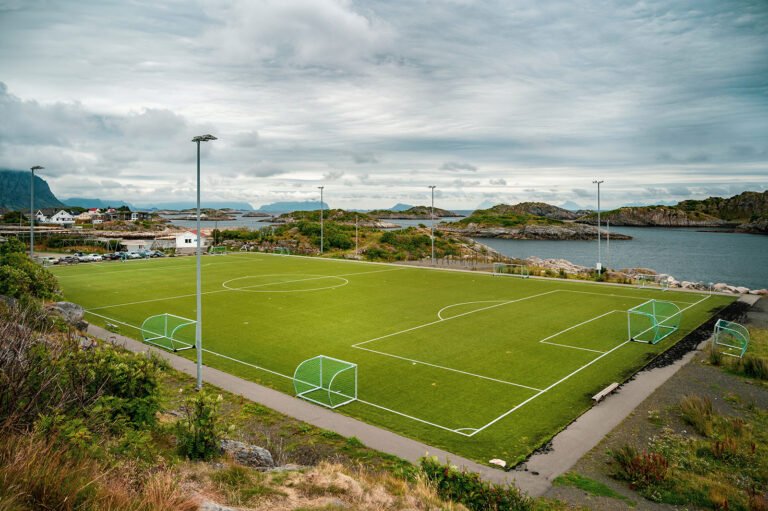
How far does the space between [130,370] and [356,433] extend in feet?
19.4

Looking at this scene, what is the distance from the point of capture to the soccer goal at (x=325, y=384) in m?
15.5

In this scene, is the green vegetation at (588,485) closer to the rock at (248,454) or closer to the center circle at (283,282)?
the rock at (248,454)

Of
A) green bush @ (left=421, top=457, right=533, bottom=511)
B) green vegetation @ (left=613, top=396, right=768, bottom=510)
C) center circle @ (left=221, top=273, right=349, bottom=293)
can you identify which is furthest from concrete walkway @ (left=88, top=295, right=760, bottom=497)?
center circle @ (left=221, top=273, right=349, bottom=293)

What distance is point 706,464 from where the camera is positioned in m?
11.4

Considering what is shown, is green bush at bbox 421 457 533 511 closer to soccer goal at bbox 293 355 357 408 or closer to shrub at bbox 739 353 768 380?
soccer goal at bbox 293 355 357 408

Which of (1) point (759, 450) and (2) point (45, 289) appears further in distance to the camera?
(2) point (45, 289)

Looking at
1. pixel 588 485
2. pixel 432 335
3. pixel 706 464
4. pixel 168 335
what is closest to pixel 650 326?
pixel 432 335

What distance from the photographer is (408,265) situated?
172ft

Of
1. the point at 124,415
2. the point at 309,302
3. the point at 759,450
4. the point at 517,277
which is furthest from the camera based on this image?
the point at 517,277

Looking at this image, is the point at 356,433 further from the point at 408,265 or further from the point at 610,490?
the point at 408,265

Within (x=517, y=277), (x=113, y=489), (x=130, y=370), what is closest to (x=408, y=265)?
(x=517, y=277)

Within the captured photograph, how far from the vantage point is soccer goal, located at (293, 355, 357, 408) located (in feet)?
50.9

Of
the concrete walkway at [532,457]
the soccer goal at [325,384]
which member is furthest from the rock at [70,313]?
the soccer goal at [325,384]

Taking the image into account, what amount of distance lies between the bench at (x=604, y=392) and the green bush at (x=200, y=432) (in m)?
11.3
